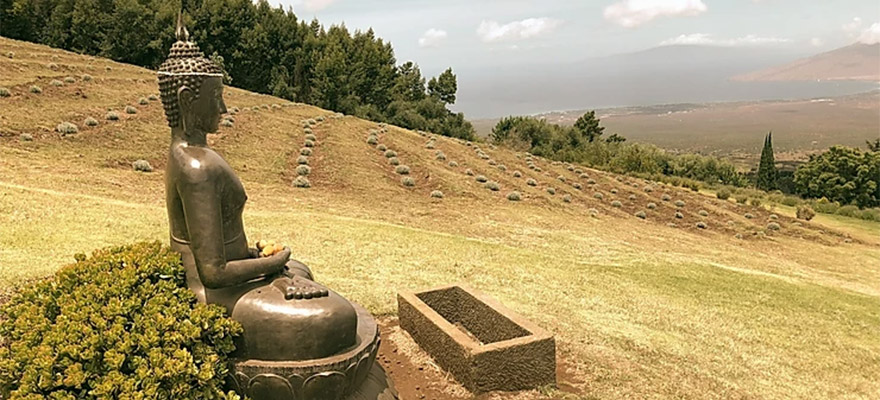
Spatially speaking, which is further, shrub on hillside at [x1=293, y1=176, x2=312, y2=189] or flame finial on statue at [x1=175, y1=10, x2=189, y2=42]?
shrub on hillside at [x1=293, y1=176, x2=312, y2=189]

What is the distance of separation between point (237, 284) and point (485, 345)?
319 cm

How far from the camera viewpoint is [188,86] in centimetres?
500

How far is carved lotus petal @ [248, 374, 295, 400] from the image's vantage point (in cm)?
A: 493

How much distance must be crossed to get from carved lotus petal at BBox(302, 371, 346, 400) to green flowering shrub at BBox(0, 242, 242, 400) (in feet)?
2.02

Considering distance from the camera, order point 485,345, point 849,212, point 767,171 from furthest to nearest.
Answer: point 767,171
point 849,212
point 485,345

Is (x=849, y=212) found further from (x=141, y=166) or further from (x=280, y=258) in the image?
(x=280, y=258)

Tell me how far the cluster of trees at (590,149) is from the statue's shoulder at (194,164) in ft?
171

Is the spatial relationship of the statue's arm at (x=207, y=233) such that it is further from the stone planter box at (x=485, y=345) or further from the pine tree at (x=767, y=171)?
the pine tree at (x=767, y=171)

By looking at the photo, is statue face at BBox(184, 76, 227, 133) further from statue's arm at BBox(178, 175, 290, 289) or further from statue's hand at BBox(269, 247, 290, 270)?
statue's hand at BBox(269, 247, 290, 270)

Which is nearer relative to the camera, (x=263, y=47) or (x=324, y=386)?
(x=324, y=386)

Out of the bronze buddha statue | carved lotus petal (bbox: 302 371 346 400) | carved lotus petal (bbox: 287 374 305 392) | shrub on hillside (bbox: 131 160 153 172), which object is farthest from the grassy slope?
carved lotus petal (bbox: 287 374 305 392)

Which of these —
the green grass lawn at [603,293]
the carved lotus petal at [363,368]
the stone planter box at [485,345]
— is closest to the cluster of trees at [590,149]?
the green grass lawn at [603,293]

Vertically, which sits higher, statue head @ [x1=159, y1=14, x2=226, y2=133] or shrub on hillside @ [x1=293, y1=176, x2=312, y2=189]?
statue head @ [x1=159, y1=14, x2=226, y2=133]

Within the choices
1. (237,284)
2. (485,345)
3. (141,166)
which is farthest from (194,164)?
(141,166)
